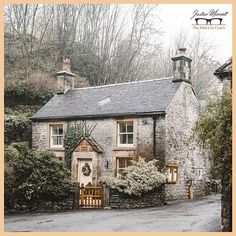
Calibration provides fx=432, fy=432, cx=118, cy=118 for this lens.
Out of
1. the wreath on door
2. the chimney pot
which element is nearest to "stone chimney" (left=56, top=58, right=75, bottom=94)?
the wreath on door

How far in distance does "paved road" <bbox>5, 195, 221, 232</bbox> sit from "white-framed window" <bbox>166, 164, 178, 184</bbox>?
1.44m

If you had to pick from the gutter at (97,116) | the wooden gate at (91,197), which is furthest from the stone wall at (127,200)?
the gutter at (97,116)

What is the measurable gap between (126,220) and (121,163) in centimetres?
497

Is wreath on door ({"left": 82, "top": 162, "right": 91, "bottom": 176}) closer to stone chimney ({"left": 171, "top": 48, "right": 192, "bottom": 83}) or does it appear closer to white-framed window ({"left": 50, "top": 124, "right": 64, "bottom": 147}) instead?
white-framed window ({"left": 50, "top": 124, "right": 64, "bottom": 147})

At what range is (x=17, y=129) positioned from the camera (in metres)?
15.8

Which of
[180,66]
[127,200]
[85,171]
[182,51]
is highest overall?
[182,51]

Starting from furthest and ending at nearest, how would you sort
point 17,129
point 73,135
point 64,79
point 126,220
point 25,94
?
point 64,79 → point 73,135 → point 25,94 → point 17,129 → point 126,220

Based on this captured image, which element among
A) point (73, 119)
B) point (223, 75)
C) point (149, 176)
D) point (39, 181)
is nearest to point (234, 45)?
point (223, 75)

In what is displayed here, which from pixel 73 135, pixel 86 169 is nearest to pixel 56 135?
pixel 73 135

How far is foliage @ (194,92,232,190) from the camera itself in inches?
387

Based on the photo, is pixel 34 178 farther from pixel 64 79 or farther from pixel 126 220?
pixel 64 79

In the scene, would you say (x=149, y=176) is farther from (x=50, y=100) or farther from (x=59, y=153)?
(x=50, y=100)

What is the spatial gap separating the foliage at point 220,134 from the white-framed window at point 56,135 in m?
8.51

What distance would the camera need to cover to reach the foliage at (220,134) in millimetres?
9828
